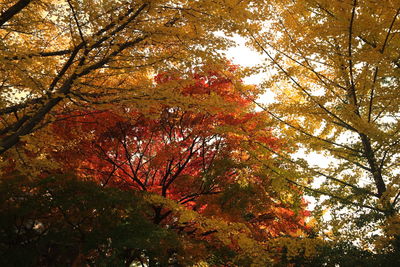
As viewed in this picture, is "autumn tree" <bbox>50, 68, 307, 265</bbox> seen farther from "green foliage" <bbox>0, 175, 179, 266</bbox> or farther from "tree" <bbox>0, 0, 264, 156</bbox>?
"tree" <bbox>0, 0, 264, 156</bbox>

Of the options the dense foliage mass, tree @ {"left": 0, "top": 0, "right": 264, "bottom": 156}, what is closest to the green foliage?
the dense foliage mass

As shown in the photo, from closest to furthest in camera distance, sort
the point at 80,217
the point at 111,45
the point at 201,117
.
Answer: the point at 111,45, the point at 80,217, the point at 201,117

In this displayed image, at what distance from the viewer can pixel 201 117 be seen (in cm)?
764

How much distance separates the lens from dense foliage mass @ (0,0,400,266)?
12.5ft

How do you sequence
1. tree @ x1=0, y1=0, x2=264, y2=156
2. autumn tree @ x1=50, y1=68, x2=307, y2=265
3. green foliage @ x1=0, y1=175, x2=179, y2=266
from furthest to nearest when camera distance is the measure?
autumn tree @ x1=50, y1=68, x2=307, y2=265, green foliage @ x1=0, y1=175, x2=179, y2=266, tree @ x1=0, y1=0, x2=264, y2=156

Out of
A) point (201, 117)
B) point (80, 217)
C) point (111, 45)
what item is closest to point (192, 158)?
point (201, 117)

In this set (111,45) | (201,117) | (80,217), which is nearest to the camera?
(111,45)

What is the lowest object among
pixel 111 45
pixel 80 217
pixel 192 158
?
pixel 80 217

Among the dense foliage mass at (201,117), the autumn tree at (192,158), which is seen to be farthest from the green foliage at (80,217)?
the autumn tree at (192,158)

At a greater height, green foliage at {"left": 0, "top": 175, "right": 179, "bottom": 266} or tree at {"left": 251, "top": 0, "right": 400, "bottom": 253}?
tree at {"left": 251, "top": 0, "right": 400, "bottom": 253}

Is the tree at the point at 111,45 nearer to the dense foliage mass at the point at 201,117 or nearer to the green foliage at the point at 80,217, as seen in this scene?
the dense foliage mass at the point at 201,117

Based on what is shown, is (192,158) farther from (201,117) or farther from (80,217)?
(80,217)

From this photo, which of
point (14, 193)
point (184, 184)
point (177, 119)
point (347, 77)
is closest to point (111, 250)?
point (14, 193)

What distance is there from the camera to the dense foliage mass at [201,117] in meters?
3.80
